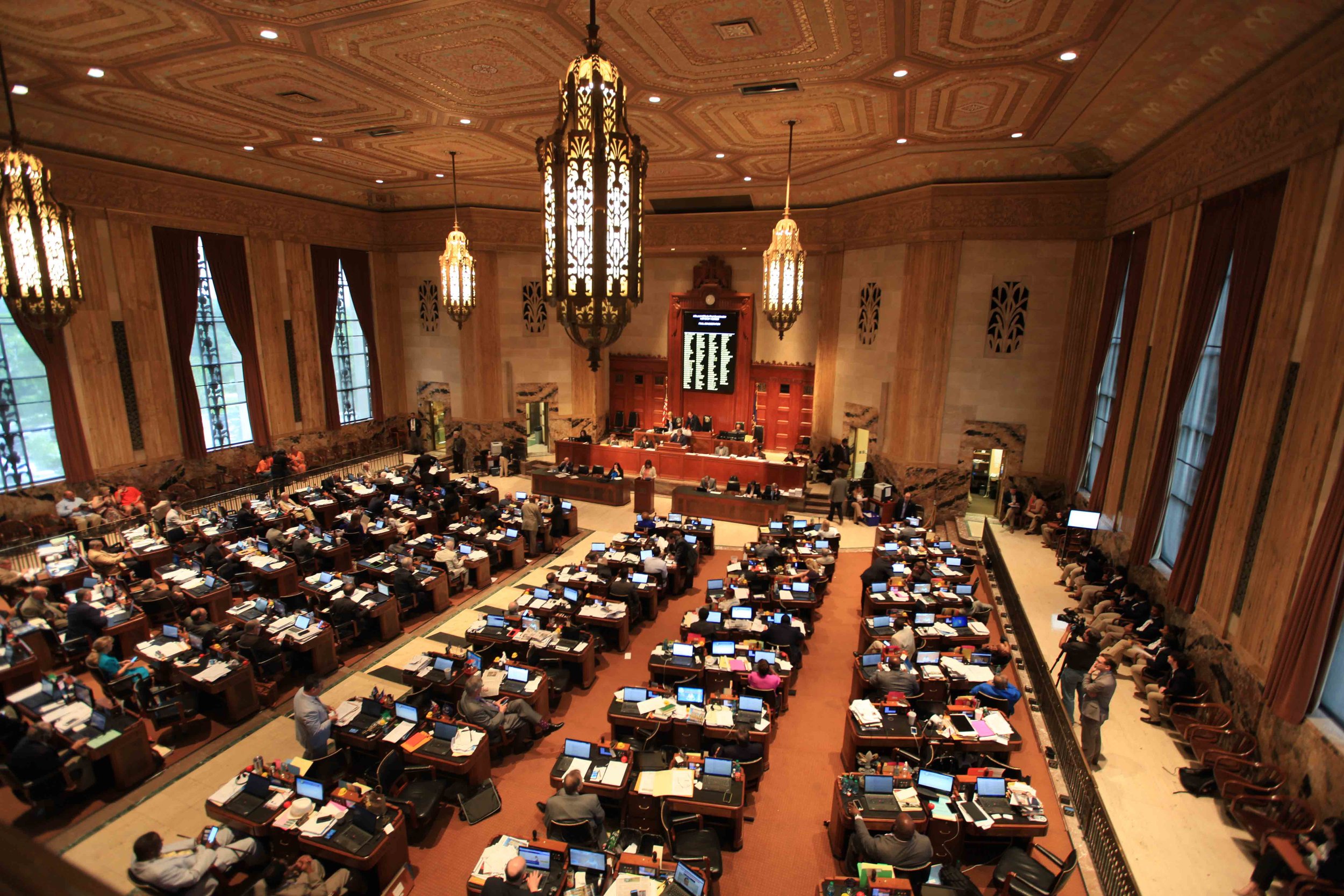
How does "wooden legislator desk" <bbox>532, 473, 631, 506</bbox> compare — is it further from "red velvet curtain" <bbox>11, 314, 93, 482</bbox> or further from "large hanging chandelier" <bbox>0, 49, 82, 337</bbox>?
"large hanging chandelier" <bbox>0, 49, 82, 337</bbox>

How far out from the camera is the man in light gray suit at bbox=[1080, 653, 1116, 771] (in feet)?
24.5

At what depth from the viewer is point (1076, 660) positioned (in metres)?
8.37

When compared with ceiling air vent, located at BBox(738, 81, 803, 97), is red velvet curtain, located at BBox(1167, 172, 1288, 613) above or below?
below

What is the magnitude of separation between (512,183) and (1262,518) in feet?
56.6

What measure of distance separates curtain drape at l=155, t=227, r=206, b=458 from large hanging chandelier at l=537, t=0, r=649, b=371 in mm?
15221

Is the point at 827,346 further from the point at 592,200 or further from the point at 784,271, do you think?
the point at 592,200

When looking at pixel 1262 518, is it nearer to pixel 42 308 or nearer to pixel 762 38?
pixel 762 38

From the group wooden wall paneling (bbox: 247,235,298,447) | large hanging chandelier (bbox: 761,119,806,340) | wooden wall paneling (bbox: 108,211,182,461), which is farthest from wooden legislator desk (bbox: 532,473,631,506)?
wooden wall paneling (bbox: 108,211,182,461)

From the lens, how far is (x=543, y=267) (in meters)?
5.21

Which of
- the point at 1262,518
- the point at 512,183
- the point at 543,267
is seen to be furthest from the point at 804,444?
the point at 543,267

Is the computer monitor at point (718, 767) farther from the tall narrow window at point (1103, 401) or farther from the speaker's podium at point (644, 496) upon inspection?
the speaker's podium at point (644, 496)

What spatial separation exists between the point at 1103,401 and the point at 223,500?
20.6m

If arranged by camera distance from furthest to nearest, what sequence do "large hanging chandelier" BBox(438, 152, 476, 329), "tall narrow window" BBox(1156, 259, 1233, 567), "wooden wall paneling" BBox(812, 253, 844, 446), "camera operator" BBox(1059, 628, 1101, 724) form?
"wooden wall paneling" BBox(812, 253, 844, 446) < "large hanging chandelier" BBox(438, 152, 476, 329) < "tall narrow window" BBox(1156, 259, 1233, 567) < "camera operator" BBox(1059, 628, 1101, 724)

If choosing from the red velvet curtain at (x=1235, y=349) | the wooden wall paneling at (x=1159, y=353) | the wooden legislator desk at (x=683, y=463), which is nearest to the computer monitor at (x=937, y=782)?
the red velvet curtain at (x=1235, y=349)
